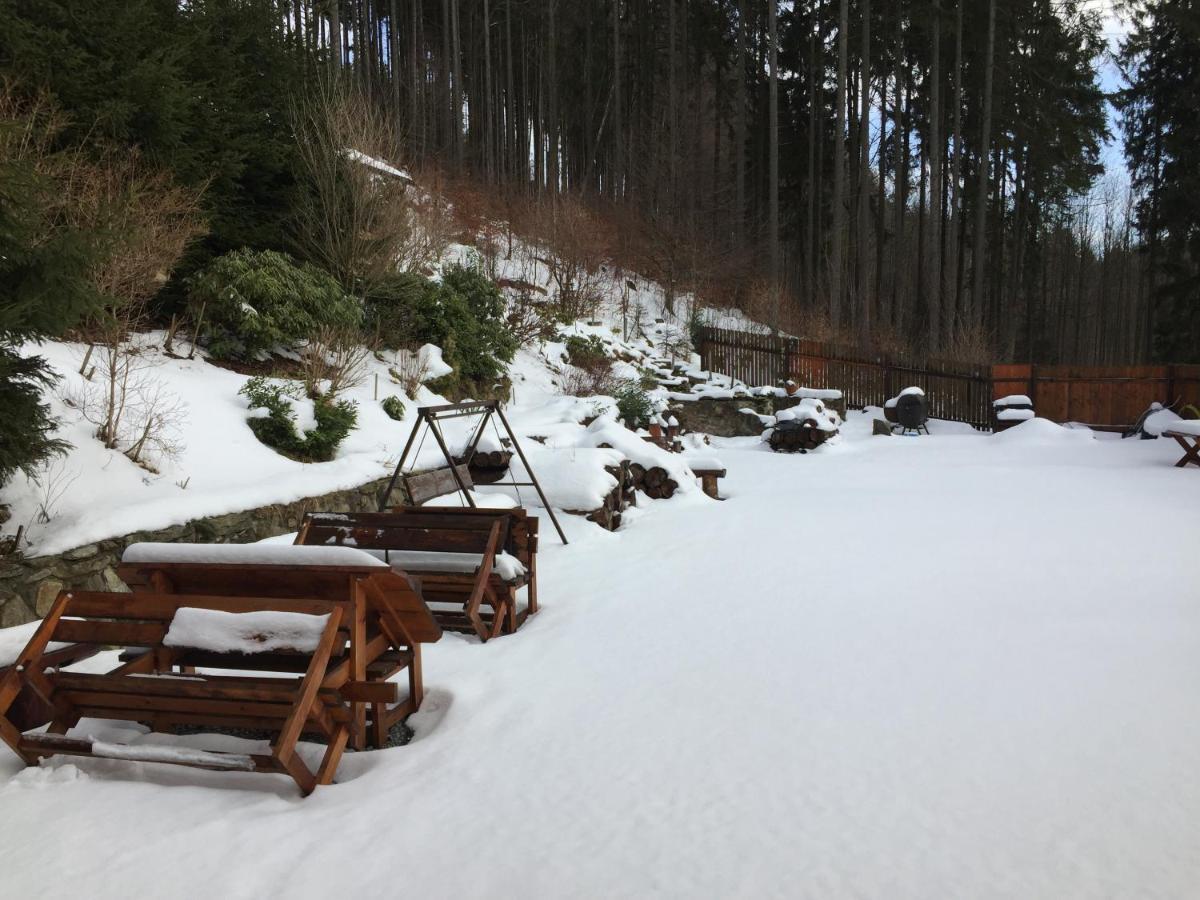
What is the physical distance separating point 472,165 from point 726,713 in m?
26.0

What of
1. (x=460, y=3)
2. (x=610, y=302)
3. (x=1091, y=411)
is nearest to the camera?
(x=1091, y=411)

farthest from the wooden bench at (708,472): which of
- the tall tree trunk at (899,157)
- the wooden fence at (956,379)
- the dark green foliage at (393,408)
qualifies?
the tall tree trunk at (899,157)

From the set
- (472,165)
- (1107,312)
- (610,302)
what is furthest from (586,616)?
(1107,312)

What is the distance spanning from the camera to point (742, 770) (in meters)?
3.02

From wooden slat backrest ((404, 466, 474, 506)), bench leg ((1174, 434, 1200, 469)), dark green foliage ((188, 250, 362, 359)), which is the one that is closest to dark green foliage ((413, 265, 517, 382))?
dark green foliage ((188, 250, 362, 359))

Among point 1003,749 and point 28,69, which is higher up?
point 28,69

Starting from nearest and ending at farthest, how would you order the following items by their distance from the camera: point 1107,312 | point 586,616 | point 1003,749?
point 1003,749 → point 586,616 → point 1107,312

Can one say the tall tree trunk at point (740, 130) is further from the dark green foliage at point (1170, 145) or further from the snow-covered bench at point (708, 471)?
the snow-covered bench at point (708, 471)

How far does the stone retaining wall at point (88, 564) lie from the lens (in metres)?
4.52

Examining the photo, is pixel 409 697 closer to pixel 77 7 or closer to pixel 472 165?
pixel 77 7

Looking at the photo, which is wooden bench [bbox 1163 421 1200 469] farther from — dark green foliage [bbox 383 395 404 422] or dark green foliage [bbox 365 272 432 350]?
dark green foliage [bbox 365 272 432 350]

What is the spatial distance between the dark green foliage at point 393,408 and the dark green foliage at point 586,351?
650cm

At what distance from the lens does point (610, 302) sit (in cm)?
2120

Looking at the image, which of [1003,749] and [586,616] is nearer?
[1003,749]
